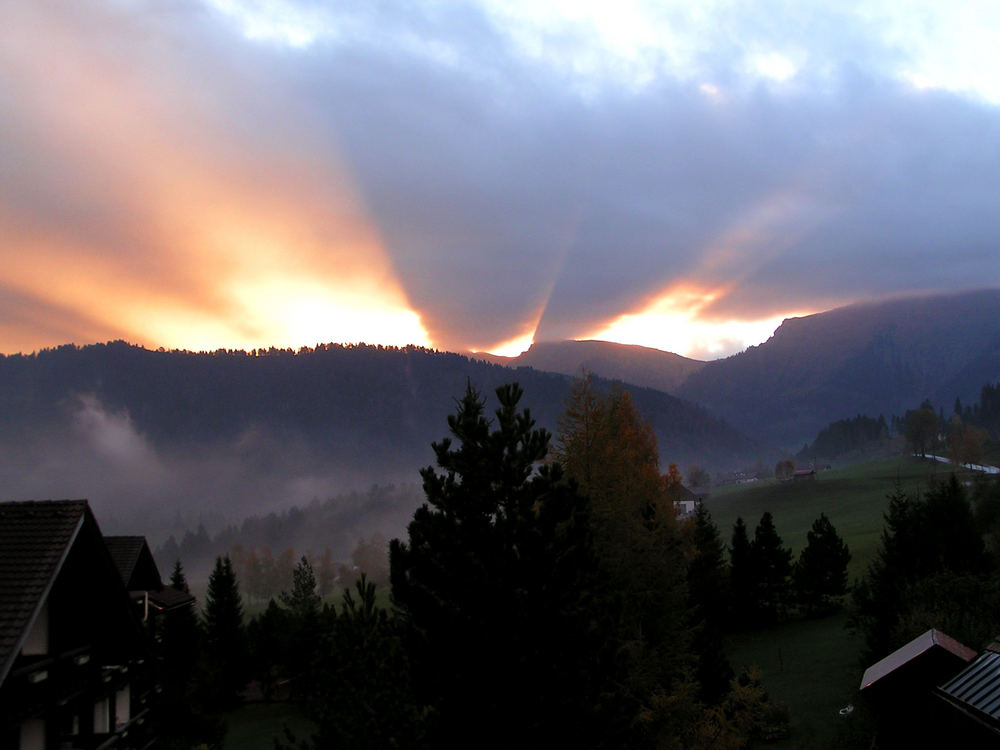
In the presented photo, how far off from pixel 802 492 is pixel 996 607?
124m

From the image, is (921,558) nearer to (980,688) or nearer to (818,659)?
(818,659)

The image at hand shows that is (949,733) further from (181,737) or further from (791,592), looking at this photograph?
(791,592)

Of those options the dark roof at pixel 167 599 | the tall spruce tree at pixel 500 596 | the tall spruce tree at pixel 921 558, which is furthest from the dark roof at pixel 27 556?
the tall spruce tree at pixel 921 558

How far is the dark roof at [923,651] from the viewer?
22.1 m

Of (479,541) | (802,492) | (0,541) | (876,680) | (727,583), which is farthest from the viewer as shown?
(802,492)

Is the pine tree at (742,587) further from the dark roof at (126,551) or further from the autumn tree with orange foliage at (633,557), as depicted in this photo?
the dark roof at (126,551)

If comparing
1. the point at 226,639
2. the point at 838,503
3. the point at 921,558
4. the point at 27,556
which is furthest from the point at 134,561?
the point at 838,503

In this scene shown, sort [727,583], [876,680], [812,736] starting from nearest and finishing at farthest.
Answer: [876,680], [812,736], [727,583]

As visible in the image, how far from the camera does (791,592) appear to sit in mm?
59031

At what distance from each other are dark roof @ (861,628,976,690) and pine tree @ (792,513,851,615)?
33.4 m

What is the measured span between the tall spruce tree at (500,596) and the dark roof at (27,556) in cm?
634

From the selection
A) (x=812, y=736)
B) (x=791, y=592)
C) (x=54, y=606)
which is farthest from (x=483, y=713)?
(x=791, y=592)

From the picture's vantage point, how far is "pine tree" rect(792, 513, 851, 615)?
2200 inches

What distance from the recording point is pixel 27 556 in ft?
33.3
